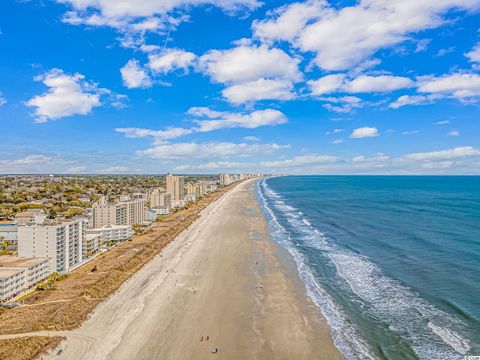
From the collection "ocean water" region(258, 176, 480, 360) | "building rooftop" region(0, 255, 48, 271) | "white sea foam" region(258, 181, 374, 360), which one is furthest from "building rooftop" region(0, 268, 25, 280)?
"ocean water" region(258, 176, 480, 360)

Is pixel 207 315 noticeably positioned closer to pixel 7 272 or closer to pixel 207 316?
pixel 207 316

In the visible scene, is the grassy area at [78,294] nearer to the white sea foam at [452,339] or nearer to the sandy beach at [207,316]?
the sandy beach at [207,316]

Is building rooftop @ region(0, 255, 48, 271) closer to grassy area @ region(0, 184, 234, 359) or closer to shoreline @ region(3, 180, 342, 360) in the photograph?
grassy area @ region(0, 184, 234, 359)

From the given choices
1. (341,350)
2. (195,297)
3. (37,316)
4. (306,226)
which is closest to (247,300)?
(195,297)

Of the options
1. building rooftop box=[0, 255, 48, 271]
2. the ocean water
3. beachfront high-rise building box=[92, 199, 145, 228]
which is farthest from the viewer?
beachfront high-rise building box=[92, 199, 145, 228]

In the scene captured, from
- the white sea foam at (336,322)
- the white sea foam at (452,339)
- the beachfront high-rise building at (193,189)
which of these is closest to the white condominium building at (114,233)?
the white sea foam at (336,322)

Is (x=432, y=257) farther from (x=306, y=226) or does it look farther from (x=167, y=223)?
(x=167, y=223)
